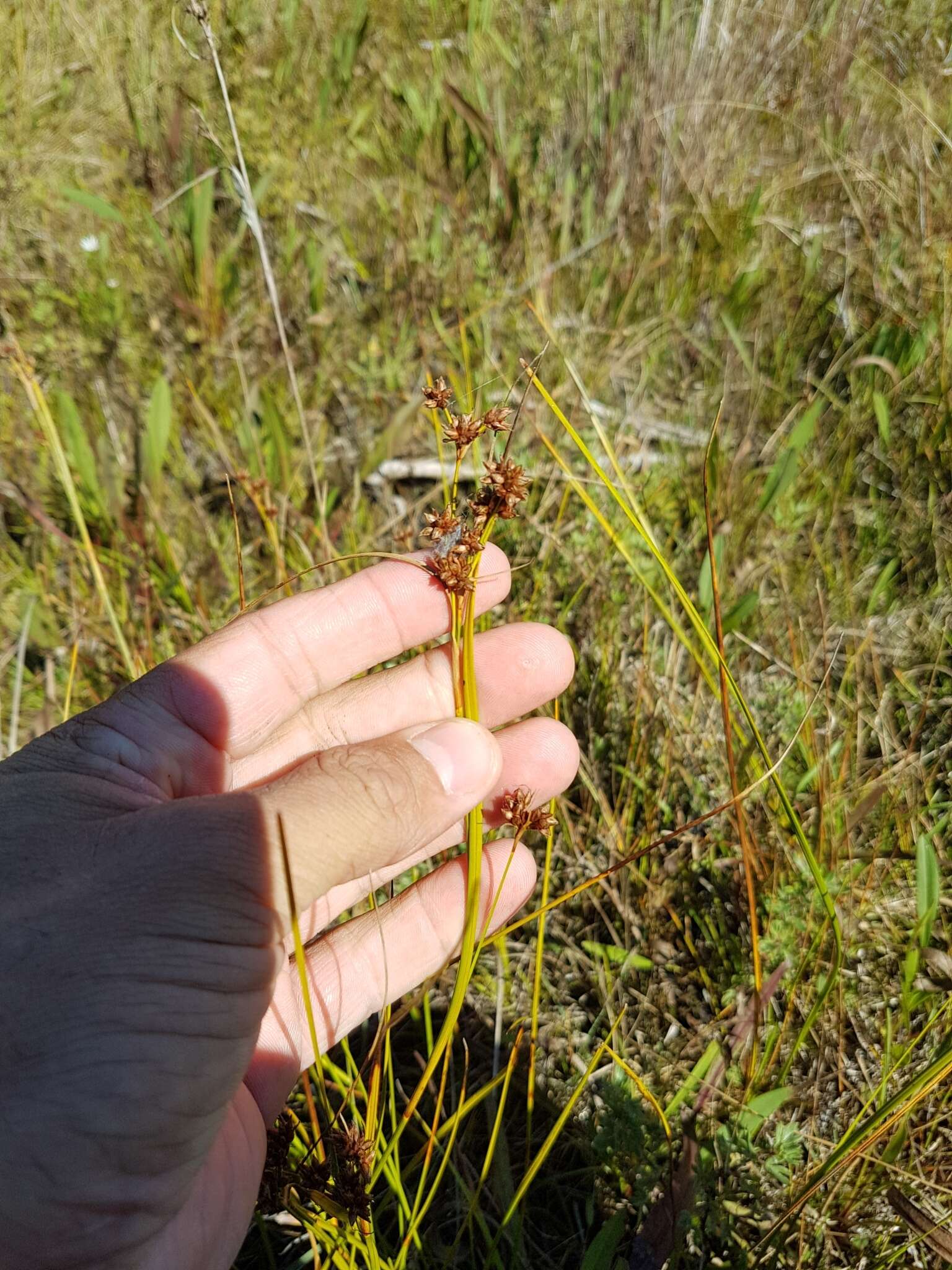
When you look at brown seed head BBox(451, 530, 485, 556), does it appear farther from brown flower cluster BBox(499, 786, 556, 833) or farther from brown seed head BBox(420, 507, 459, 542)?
brown flower cluster BBox(499, 786, 556, 833)

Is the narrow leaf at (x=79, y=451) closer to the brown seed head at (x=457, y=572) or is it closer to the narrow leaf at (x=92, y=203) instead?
the narrow leaf at (x=92, y=203)

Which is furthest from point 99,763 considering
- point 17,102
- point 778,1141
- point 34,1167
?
point 17,102

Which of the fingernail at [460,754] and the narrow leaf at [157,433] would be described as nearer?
the fingernail at [460,754]

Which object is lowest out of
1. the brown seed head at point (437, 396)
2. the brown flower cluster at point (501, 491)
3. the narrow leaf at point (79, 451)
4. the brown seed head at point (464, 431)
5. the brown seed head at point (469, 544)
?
the narrow leaf at point (79, 451)

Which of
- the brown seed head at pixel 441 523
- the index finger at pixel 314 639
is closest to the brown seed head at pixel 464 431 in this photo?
the brown seed head at pixel 441 523

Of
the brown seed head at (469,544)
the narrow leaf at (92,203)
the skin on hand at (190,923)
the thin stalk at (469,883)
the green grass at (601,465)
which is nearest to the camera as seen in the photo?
the skin on hand at (190,923)

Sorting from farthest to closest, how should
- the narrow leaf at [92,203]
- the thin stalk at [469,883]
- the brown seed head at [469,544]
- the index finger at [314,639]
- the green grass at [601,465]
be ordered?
the narrow leaf at [92,203], the index finger at [314,639], the green grass at [601,465], the brown seed head at [469,544], the thin stalk at [469,883]

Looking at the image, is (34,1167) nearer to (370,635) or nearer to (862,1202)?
(370,635)

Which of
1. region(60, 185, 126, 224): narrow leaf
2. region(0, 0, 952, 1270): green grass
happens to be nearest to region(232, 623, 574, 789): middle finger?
region(0, 0, 952, 1270): green grass
